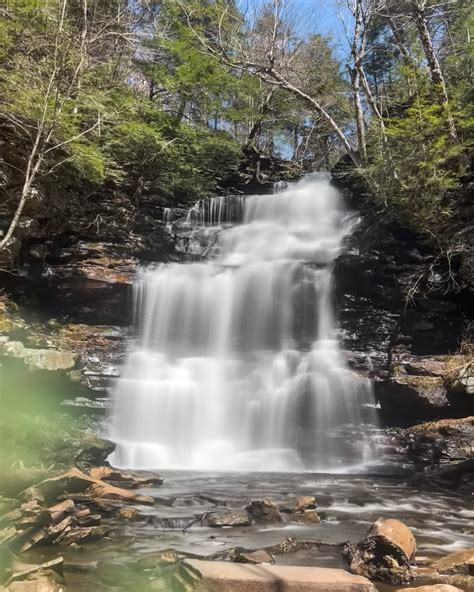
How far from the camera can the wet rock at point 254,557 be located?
13.6 ft

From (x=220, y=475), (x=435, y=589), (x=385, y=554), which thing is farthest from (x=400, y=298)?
(x=435, y=589)

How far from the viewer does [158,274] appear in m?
14.9

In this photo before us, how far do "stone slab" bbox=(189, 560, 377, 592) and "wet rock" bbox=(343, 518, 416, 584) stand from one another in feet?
1.84

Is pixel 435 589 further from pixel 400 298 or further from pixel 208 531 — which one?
pixel 400 298

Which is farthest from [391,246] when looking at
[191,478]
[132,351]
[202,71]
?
[202,71]

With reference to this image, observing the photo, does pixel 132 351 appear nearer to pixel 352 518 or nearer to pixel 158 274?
pixel 158 274

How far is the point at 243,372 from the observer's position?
41.1 ft

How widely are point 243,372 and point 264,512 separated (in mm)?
6670

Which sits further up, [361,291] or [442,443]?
[361,291]

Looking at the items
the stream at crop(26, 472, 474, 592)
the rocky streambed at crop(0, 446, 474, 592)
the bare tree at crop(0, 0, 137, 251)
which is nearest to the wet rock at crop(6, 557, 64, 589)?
the rocky streambed at crop(0, 446, 474, 592)

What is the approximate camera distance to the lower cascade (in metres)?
10.7

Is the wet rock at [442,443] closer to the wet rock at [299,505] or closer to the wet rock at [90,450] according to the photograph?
the wet rock at [299,505]

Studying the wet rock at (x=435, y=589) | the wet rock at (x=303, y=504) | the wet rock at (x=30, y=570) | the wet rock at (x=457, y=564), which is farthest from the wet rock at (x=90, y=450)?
the wet rock at (x=435, y=589)

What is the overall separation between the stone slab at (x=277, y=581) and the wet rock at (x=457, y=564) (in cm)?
102
